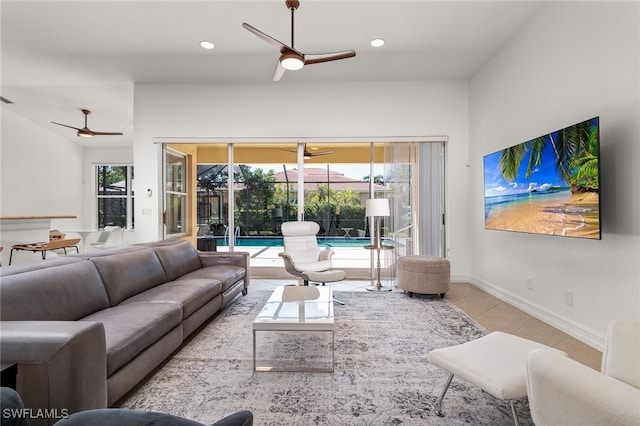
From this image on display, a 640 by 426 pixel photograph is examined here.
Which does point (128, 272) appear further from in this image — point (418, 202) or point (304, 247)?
point (418, 202)

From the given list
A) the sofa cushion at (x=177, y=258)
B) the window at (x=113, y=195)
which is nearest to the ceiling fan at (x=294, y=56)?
the sofa cushion at (x=177, y=258)

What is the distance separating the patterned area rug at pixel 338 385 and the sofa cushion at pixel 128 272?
0.69m

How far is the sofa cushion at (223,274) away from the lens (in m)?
3.25

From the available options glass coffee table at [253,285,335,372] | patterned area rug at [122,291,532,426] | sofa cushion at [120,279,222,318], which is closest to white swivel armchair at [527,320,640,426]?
patterned area rug at [122,291,532,426]

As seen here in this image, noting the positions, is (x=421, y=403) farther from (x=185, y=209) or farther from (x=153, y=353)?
(x=185, y=209)

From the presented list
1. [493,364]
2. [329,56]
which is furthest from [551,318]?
[329,56]

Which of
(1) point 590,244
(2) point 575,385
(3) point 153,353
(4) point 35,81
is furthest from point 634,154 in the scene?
(4) point 35,81

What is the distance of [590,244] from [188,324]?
11.4 ft

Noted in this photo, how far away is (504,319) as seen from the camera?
125 inches

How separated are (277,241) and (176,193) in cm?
222

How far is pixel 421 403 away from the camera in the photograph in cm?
177

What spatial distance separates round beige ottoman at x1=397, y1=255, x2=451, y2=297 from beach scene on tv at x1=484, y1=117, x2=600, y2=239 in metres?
0.81

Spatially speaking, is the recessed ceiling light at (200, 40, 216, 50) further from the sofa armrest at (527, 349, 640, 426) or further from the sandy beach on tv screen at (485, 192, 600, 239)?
the sofa armrest at (527, 349, 640, 426)

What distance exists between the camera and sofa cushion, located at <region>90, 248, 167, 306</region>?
2410 millimetres
